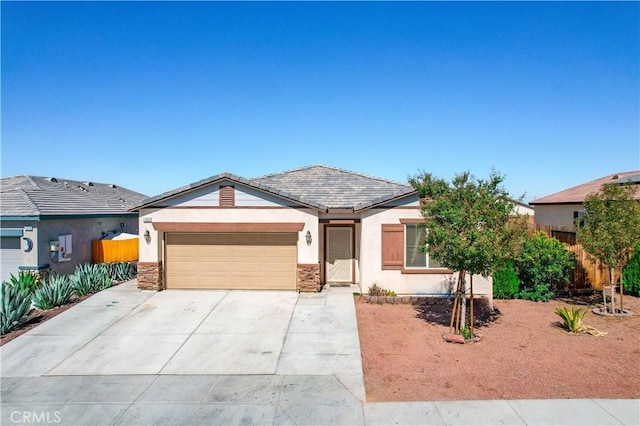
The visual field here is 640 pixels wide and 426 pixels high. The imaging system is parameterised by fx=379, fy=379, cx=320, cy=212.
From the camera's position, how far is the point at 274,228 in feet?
44.2

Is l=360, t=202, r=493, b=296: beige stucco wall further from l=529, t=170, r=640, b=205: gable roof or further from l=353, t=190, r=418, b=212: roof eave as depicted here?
l=529, t=170, r=640, b=205: gable roof

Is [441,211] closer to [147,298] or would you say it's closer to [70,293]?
[147,298]

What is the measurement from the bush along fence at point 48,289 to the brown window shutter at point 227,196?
18.1ft

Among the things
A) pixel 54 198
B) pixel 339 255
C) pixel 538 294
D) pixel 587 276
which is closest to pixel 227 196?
pixel 339 255

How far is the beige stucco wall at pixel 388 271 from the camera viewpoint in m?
13.0

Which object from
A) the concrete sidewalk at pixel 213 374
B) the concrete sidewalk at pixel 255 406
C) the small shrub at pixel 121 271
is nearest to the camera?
the concrete sidewalk at pixel 255 406

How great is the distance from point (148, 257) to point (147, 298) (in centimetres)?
158

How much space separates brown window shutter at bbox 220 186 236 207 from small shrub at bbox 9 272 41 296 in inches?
273

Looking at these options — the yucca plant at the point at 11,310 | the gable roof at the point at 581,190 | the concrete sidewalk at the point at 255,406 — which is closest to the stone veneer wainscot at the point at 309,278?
the concrete sidewalk at the point at 255,406

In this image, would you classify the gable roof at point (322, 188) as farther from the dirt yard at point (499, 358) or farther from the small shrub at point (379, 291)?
the dirt yard at point (499, 358)

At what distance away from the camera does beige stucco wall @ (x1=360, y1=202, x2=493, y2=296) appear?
13.0 meters

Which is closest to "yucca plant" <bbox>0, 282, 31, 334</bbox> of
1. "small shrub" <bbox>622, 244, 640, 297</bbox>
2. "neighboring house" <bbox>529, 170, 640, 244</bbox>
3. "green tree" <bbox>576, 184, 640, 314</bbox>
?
"green tree" <bbox>576, 184, 640, 314</bbox>

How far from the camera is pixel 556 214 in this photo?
22.4 metres

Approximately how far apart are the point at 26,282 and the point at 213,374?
9.62 meters
